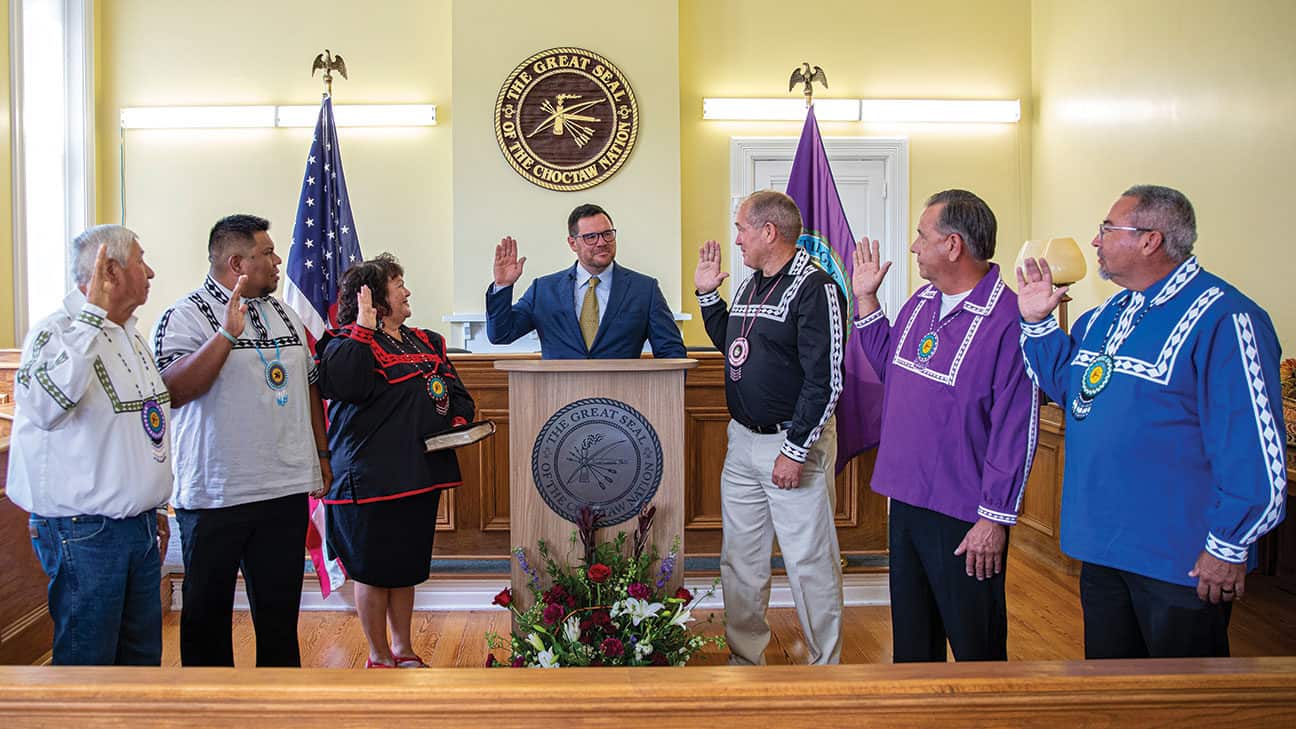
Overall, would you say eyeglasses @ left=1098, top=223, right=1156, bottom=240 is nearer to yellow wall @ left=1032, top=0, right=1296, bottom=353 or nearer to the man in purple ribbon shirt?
the man in purple ribbon shirt

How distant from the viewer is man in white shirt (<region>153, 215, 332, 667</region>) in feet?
6.86

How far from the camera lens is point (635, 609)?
7.47ft

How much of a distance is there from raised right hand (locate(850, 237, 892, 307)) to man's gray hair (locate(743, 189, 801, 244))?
0.29 metres

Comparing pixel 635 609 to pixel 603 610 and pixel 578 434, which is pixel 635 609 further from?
pixel 578 434

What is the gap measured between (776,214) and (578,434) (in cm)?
82

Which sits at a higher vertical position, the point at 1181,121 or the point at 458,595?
the point at 1181,121

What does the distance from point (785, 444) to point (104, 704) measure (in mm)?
1644

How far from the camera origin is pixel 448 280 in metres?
5.77

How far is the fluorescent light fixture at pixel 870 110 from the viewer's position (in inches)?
224

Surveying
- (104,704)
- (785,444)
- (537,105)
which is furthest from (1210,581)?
(537,105)

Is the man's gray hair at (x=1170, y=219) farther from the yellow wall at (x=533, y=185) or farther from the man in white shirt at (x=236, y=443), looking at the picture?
the yellow wall at (x=533, y=185)

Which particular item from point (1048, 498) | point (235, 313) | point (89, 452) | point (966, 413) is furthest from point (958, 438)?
point (1048, 498)

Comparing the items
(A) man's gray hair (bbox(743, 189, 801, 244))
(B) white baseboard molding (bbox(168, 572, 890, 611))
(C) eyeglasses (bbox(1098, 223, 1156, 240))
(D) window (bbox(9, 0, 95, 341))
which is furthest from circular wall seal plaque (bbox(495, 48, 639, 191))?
(C) eyeglasses (bbox(1098, 223, 1156, 240))

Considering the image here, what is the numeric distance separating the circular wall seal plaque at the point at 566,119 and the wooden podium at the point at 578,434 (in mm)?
3310
